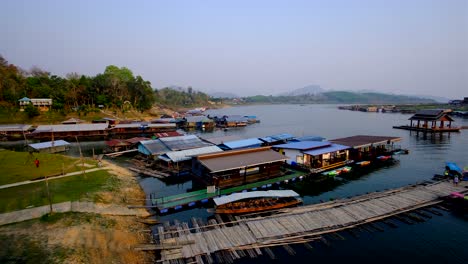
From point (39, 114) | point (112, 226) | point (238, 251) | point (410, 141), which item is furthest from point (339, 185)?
point (39, 114)

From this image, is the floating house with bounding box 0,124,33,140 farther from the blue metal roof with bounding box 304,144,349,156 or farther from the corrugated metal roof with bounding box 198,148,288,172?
the blue metal roof with bounding box 304,144,349,156

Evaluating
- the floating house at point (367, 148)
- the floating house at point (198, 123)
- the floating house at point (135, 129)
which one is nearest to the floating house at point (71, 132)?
the floating house at point (135, 129)

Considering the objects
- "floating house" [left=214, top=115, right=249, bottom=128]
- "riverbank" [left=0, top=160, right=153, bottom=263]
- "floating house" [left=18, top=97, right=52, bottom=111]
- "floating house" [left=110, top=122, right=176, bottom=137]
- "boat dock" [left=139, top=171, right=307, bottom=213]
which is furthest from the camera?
"floating house" [left=214, top=115, right=249, bottom=128]

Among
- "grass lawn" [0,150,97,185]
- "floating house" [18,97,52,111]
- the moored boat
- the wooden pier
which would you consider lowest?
the wooden pier

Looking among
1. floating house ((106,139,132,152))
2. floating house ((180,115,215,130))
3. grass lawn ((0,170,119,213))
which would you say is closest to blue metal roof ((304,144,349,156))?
grass lawn ((0,170,119,213))

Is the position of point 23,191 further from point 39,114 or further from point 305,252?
point 39,114

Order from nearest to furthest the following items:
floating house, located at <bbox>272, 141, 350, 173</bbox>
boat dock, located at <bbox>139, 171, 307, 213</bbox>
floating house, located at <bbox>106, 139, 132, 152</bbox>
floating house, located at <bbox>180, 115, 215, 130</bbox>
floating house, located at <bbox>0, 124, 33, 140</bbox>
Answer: boat dock, located at <bbox>139, 171, 307, 213</bbox> → floating house, located at <bbox>272, 141, 350, 173</bbox> → floating house, located at <bbox>106, 139, 132, 152</bbox> → floating house, located at <bbox>0, 124, 33, 140</bbox> → floating house, located at <bbox>180, 115, 215, 130</bbox>

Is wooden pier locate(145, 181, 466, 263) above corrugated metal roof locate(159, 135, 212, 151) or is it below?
below

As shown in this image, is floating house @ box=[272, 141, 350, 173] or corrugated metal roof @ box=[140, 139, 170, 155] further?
corrugated metal roof @ box=[140, 139, 170, 155]

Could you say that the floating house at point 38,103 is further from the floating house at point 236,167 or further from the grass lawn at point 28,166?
the floating house at point 236,167
